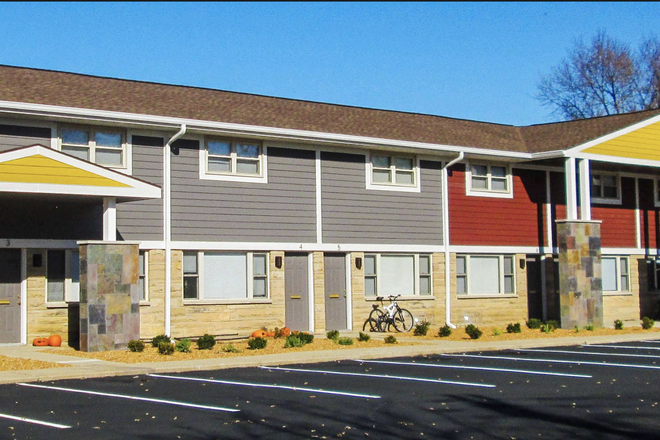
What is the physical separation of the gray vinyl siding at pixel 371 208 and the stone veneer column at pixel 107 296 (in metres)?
6.54

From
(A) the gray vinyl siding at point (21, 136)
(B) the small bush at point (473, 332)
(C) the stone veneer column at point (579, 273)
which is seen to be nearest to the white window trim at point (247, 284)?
(A) the gray vinyl siding at point (21, 136)

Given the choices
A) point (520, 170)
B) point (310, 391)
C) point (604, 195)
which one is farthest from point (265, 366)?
point (604, 195)

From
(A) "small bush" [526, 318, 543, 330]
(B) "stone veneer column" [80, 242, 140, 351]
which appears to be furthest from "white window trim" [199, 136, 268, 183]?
(A) "small bush" [526, 318, 543, 330]

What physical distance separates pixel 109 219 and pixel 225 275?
4.30 m

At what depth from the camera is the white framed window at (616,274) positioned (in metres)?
29.5

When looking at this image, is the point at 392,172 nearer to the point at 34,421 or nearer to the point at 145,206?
the point at 145,206

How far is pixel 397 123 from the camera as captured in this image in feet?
87.4

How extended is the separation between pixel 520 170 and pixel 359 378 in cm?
1540

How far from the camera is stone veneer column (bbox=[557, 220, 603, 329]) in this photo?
25.6 meters

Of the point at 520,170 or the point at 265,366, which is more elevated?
the point at 520,170

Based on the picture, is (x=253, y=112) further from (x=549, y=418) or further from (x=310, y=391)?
(x=549, y=418)

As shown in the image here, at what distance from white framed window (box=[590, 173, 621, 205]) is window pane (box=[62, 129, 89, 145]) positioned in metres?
17.0

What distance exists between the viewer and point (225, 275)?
21.9 metres

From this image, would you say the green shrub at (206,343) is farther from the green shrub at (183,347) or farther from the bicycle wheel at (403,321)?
the bicycle wheel at (403,321)
